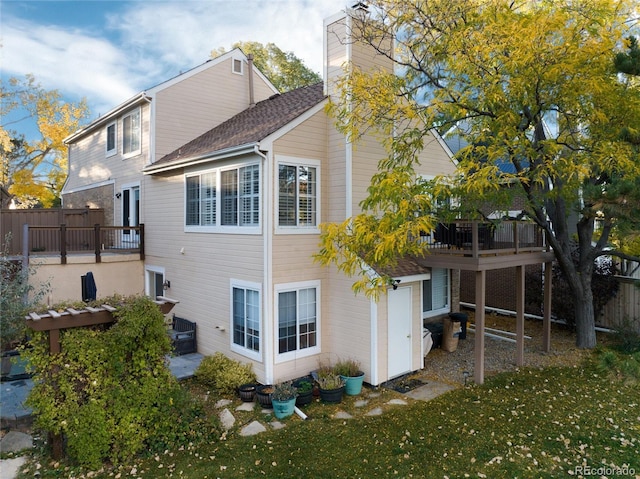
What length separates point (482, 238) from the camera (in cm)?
995

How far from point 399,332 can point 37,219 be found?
46.2 ft

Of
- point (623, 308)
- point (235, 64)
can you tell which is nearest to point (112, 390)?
point (235, 64)

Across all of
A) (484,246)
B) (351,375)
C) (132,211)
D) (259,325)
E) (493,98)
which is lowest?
(351,375)

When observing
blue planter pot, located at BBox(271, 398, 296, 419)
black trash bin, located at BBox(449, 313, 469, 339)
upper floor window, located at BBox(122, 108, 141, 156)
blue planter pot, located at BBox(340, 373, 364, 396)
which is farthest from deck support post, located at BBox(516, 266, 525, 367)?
upper floor window, located at BBox(122, 108, 141, 156)

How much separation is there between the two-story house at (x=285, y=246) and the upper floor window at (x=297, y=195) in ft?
0.08

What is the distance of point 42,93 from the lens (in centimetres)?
2675

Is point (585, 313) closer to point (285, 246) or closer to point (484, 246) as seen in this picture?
point (484, 246)

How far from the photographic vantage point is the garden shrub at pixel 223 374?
29.8 feet

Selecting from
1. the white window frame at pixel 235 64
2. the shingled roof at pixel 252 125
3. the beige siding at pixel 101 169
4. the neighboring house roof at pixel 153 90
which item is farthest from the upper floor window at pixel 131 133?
the white window frame at pixel 235 64

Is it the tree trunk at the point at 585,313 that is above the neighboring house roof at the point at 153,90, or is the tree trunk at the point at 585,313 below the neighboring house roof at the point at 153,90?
below

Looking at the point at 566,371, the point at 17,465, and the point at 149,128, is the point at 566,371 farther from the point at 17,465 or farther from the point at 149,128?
the point at 149,128

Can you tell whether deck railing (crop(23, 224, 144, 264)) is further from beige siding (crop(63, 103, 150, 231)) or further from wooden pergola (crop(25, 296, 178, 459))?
wooden pergola (crop(25, 296, 178, 459))

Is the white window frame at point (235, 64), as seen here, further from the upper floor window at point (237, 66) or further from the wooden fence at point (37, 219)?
the wooden fence at point (37, 219)

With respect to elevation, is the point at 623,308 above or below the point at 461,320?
above
